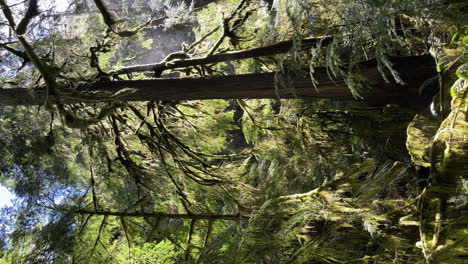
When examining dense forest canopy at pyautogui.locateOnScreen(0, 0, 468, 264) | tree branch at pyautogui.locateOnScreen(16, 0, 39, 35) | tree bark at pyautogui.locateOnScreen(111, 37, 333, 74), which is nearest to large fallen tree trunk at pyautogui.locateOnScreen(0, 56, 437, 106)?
dense forest canopy at pyautogui.locateOnScreen(0, 0, 468, 264)

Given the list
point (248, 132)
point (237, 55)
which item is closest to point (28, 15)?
point (237, 55)

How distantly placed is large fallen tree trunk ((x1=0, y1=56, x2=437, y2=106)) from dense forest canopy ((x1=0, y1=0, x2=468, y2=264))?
0.01m

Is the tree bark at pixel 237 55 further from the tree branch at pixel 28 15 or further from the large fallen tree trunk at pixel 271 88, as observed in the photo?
the tree branch at pixel 28 15

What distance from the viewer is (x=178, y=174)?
207 inches

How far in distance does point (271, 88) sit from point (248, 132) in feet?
7.85

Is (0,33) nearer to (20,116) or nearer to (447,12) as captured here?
(20,116)

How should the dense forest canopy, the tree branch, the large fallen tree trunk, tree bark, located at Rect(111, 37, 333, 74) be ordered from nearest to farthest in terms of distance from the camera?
the dense forest canopy < the large fallen tree trunk < tree bark, located at Rect(111, 37, 333, 74) < the tree branch

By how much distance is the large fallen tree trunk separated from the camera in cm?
321

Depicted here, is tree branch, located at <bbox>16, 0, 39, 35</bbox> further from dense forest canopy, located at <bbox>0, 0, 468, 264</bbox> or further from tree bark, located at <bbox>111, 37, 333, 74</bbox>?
tree bark, located at <bbox>111, 37, 333, 74</bbox>

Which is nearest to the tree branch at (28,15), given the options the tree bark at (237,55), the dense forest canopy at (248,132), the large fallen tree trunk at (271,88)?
the dense forest canopy at (248,132)

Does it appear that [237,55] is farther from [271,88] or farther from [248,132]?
[248,132]

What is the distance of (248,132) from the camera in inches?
237

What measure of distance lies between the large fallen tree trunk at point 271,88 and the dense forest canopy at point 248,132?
1 centimetres

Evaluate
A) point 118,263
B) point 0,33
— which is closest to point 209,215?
point 118,263
